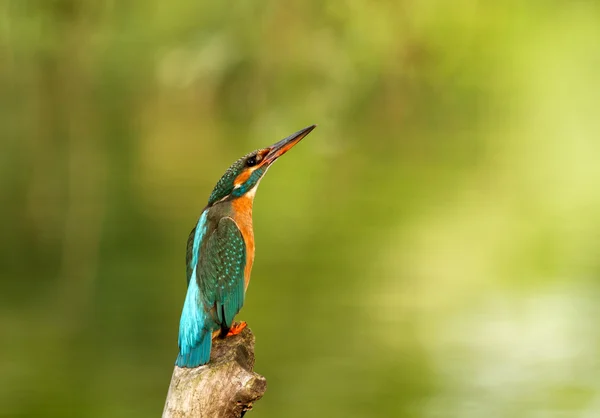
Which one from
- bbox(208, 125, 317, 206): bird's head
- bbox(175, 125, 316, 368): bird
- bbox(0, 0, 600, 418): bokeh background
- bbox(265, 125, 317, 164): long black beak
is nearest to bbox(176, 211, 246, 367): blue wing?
bbox(175, 125, 316, 368): bird

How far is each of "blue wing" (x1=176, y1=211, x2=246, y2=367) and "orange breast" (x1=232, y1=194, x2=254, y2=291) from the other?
28 mm

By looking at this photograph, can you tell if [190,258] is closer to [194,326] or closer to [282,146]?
[194,326]

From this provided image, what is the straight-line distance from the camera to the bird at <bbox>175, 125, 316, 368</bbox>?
1.92 meters

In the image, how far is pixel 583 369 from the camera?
5602mm

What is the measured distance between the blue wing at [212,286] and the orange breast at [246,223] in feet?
0.09

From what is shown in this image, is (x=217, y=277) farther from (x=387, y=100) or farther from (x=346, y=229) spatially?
(x=387, y=100)

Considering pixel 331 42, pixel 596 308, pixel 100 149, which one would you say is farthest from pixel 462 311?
pixel 100 149

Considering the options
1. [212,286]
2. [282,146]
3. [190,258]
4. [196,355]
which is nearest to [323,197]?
[282,146]

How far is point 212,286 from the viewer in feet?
6.54

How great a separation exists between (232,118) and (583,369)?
21.9 ft

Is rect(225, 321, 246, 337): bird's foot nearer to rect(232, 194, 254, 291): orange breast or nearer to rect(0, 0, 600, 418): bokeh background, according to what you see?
rect(232, 194, 254, 291): orange breast

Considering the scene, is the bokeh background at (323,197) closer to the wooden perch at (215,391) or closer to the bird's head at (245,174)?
the bird's head at (245,174)

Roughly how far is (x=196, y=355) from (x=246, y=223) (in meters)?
0.37

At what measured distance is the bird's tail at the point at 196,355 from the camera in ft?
6.11
